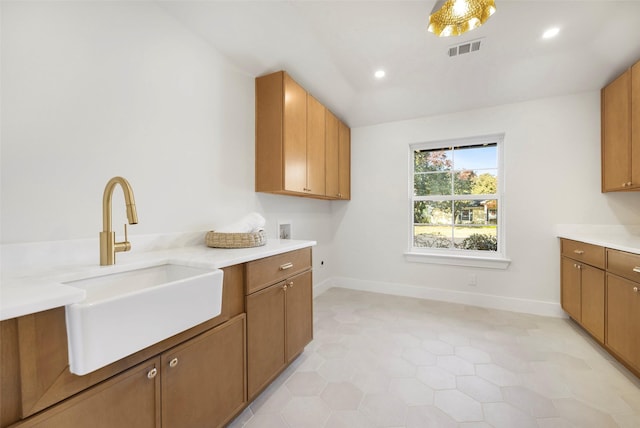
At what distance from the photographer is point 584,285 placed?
2211 mm

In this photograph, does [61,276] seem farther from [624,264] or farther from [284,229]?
[624,264]

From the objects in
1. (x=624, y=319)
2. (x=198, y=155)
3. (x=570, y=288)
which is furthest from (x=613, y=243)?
(x=198, y=155)

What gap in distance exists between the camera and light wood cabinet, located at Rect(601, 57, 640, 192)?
205 centimetres

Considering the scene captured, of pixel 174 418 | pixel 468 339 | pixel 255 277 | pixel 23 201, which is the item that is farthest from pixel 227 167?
pixel 468 339

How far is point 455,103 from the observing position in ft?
9.59

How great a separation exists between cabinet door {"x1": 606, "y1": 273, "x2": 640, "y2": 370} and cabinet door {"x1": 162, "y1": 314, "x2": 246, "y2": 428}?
2368 mm

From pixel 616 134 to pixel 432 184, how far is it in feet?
5.16

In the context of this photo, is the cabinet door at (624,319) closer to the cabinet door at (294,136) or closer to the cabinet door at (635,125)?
the cabinet door at (635,125)

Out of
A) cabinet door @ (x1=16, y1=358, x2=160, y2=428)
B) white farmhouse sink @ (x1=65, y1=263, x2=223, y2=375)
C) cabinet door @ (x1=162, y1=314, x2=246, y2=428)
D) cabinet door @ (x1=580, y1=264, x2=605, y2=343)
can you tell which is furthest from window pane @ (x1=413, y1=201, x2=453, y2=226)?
cabinet door @ (x1=16, y1=358, x2=160, y2=428)

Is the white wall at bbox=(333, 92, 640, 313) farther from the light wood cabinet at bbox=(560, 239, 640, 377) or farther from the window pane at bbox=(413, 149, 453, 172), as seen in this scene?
the light wood cabinet at bbox=(560, 239, 640, 377)

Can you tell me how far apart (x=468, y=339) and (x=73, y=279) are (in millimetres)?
2604

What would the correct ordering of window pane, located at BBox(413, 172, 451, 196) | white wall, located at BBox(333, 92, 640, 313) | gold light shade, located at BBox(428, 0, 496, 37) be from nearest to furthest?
gold light shade, located at BBox(428, 0, 496, 37) → white wall, located at BBox(333, 92, 640, 313) → window pane, located at BBox(413, 172, 451, 196)

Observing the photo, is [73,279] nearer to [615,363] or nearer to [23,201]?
[23,201]

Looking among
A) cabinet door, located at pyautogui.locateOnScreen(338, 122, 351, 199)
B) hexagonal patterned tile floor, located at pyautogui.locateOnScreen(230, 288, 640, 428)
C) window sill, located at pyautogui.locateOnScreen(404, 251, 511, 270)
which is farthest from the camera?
cabinet door, located at pyautogui.locateOnScreen(338, 122, 351, 199)
